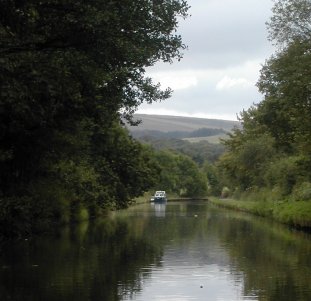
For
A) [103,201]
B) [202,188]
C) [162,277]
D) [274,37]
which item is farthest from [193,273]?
[202,188]

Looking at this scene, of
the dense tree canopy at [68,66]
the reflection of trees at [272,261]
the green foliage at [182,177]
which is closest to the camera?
the reflection of trees at [272,261]

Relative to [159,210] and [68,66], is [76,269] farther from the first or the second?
[159,210]

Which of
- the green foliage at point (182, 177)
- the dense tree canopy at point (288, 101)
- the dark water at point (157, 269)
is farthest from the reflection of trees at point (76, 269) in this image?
the green foliage at point (182, 177)

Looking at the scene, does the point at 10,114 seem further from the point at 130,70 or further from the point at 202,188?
the point at 202,188

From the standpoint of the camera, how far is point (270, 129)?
44.8 metres

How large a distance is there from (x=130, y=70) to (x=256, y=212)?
40833 mm

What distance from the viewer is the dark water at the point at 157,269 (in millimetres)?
15516

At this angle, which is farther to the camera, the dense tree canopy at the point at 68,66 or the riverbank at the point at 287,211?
the riverbank at the point at 287,211

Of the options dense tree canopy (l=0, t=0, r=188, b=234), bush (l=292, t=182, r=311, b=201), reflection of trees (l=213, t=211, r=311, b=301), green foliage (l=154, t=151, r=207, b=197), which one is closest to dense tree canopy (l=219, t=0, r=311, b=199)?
bush (l=292, t=182, r=311, b=201)

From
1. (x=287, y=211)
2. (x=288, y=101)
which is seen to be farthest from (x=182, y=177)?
(x=288, y=101)

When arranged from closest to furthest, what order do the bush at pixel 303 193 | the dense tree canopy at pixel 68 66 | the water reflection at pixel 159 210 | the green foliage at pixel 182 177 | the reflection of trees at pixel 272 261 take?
1. the reflection of trees at pixel 272 261
2. the dense tree canopy at pixel 68 66
3. the bush at pixel 303 193
4. the water reflection at pixel 159 210
5. the green foliage at pixel 182 177

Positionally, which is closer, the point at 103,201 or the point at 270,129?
the point at 270,129

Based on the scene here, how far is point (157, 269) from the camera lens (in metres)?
20.1

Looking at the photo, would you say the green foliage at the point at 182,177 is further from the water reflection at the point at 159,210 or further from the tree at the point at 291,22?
the tree at the point at 291,22
